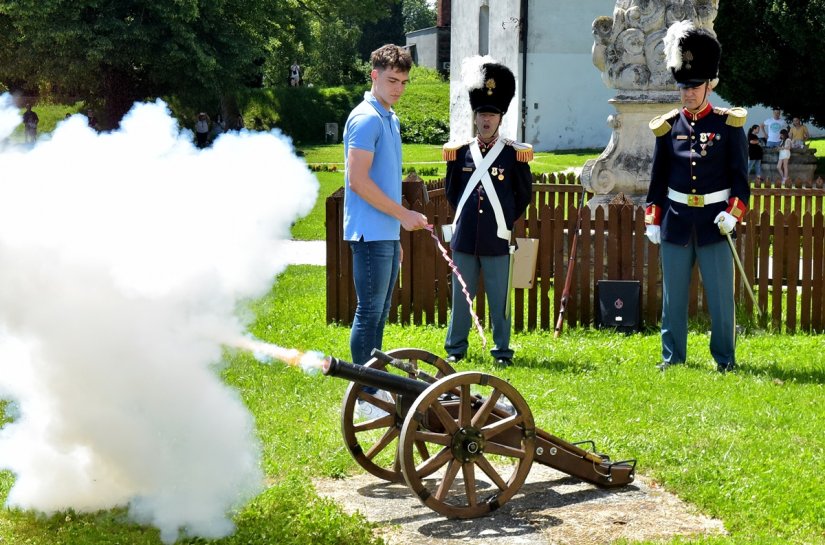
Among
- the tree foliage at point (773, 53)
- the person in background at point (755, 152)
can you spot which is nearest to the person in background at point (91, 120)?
the tree foliage at point (773, 53)

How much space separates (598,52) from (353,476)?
277 inches

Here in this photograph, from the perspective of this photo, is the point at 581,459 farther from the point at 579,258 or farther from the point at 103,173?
the point at 579,258

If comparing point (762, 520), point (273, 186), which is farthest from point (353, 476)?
point (762, 520)

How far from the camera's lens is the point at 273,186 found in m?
5.84

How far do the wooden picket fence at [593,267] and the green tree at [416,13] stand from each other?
115724mm

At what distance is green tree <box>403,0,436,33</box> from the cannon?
395ft

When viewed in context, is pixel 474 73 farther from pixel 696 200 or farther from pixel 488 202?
pixel 696 200

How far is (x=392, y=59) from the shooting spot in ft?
22.0

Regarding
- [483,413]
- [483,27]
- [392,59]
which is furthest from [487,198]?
[483,27]

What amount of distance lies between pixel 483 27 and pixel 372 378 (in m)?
34.4

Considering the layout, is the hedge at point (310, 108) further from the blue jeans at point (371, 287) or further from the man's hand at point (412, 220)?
the man's hand at point (412, 220)

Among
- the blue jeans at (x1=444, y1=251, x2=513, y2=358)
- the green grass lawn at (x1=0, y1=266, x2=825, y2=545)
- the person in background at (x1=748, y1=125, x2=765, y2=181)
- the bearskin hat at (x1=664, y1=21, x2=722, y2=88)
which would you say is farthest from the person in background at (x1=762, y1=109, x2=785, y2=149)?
the blue jeans at (x1=444, y1=251, x2=513, y2=358)

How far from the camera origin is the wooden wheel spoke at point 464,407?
5477mm

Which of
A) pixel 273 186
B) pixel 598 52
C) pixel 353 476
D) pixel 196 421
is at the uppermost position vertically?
pixel 598 52
